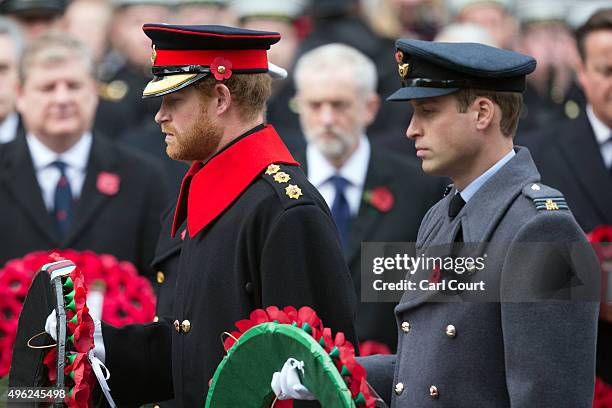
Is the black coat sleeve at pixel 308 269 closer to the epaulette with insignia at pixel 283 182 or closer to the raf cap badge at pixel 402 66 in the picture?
the epaulette with insignia at pixel 283 182

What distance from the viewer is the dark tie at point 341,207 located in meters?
8.70

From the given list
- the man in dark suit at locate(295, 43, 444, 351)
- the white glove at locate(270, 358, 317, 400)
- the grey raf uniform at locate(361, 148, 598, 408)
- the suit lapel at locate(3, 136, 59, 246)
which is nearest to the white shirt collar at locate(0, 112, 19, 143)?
the suit lapel at locate(3, 136, 59, 246)

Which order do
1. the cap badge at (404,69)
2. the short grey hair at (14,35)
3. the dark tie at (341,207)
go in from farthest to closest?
1. the short grey hair at (14,35)
2. the dark tie at (341,207)
3. the cap badge at (404,69)

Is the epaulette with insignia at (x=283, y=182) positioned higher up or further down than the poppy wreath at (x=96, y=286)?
higher up

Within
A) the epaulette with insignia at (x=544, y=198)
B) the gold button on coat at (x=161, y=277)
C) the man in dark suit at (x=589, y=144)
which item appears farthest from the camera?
the man in dark suit at (x=589, y=144)

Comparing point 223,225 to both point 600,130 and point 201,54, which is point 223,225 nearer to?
point 201,54

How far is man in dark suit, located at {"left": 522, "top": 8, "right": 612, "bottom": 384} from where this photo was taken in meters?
8.46

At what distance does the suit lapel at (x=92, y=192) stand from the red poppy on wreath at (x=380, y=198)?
1594 millimetres

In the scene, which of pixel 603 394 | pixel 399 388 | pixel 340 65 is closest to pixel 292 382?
pixel 399 388

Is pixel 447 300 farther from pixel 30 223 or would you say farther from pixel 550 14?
pixel 550 14

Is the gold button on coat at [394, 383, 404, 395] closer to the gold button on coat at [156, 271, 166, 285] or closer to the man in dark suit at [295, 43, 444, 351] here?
the gold button on coat at [156, 271, 166, 285]

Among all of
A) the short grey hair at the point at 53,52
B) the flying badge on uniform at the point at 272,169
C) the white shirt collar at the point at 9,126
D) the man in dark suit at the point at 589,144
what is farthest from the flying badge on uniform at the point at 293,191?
the white shirt collar at the point at 9,126

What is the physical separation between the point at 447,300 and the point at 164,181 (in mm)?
4251

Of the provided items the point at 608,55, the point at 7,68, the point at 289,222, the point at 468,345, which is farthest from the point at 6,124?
the point at 468,345
